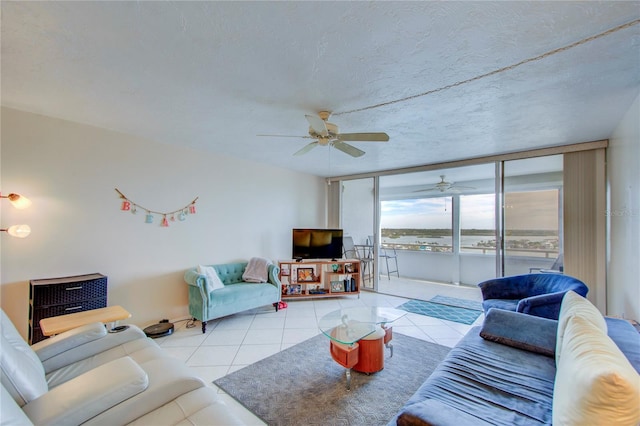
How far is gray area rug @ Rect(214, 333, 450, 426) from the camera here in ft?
6.25

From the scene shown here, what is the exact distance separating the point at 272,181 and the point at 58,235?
307 cm

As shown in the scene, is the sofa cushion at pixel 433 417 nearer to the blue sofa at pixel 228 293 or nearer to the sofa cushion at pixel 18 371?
the sofa cushion at pixel 18 371

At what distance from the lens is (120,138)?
10.9 feet

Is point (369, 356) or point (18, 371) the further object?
point (369, 356)

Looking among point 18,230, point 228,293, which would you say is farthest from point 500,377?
point 18,230

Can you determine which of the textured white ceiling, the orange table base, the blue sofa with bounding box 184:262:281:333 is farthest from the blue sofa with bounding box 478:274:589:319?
the blue sofa with bounding box 184:262:281:333

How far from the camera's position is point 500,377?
1.61 m

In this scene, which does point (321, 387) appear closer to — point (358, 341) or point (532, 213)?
point (358, 341)

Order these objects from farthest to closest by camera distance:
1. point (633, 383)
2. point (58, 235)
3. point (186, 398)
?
point (58, 235) → point (186, 398) → point (633, 383)

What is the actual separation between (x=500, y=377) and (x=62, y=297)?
3.80 metres

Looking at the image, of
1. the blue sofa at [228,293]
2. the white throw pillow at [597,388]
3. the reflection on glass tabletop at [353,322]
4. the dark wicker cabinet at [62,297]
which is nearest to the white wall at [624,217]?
the white throw pillow at [597,388]

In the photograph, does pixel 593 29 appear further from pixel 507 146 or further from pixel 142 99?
pixel 142 99

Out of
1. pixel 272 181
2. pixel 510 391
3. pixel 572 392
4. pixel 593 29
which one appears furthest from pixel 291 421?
pixel 272 181

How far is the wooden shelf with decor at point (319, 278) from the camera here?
4785mm
